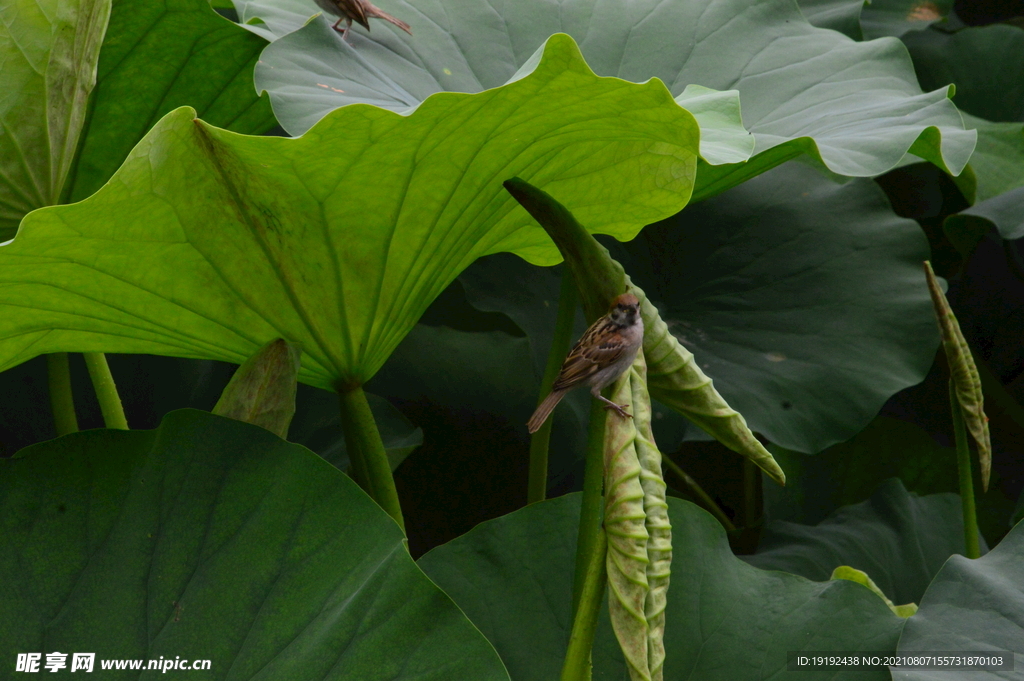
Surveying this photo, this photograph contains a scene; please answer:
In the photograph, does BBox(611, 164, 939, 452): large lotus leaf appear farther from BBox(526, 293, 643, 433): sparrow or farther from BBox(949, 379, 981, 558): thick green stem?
BBox(526, 293, 643, 433): sparrow

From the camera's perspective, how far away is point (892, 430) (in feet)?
4.47

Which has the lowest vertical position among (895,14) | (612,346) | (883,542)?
(883,542)

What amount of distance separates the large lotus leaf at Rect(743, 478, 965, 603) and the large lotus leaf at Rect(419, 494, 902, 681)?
24 centimetres

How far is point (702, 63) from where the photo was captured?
1110 millimetres

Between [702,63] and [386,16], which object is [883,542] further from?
[386,16]

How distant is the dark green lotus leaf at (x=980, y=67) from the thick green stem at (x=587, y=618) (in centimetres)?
149

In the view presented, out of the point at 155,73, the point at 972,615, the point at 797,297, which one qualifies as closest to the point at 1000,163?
the point at 797,297

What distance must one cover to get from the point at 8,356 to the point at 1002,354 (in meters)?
1.53

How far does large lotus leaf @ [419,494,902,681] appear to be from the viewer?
0.79 meters

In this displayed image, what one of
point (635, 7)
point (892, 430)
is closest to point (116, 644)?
point (635, 7)

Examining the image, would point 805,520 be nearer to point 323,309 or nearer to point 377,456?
point 377,456

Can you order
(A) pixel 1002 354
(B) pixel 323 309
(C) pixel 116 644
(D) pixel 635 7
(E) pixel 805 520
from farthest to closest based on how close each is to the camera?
(A) pixel 1002 354 < (E) pixel 805 520 < (D) pixel 635 7 < (B) pixel 323 309 < (C) pixel 116 644

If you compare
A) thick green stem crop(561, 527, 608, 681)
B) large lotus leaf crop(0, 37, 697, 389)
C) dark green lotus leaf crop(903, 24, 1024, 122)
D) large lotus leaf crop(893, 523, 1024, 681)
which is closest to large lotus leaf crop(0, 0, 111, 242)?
large lotus leaf crop(0, 37, 697, 389)

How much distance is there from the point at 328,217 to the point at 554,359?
307 mm
